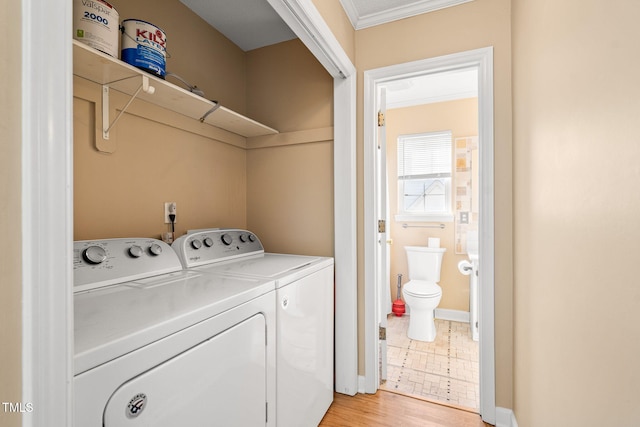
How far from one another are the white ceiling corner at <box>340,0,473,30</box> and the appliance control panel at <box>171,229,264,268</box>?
5.07 feet

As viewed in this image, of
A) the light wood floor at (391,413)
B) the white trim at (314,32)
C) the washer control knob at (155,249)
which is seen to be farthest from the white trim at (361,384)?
→ the white trim at (314,32)

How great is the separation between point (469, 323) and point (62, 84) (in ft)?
12.1

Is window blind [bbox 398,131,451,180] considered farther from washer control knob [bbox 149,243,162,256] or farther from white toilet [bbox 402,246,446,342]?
washer control knob [bbox 149,243,162,256]

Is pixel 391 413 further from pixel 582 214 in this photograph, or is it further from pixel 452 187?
pixel 452 187

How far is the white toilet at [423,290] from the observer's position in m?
2.72

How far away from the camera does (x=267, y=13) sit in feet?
6.14

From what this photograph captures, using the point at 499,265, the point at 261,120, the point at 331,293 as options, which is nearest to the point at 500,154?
the point at 499,265

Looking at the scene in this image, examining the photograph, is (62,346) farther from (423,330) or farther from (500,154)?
(423,330)

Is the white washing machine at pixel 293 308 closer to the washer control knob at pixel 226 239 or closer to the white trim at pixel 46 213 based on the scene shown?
the washer control knob at pixel 226 239

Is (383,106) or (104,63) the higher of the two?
(383,106)

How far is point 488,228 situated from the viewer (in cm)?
165

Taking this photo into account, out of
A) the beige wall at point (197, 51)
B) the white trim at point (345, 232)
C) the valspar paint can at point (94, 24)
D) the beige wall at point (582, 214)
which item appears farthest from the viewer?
the white trim at point (345, 232)

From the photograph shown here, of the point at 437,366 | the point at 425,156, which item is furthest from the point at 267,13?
the point at 437,366

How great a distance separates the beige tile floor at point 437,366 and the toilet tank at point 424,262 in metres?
0.54
